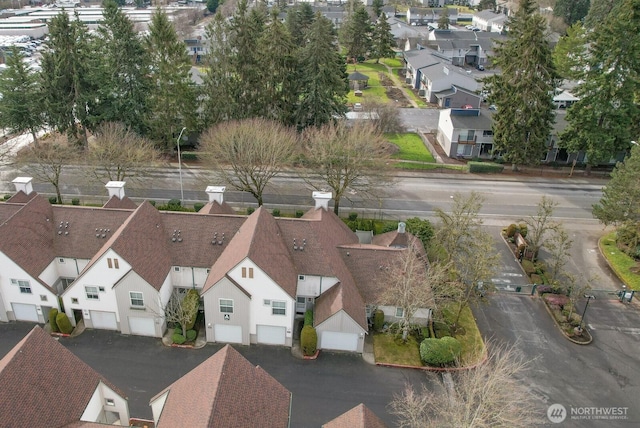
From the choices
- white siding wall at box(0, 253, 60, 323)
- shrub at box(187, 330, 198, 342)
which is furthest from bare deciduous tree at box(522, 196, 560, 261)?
white siding wall at box(0, 253, 60, 323)

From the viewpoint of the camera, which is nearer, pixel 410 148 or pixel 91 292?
pixel 91 292

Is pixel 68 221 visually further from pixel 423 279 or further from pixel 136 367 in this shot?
pixel 423 279

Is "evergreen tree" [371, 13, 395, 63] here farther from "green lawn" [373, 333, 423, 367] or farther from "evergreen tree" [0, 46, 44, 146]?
"green lawn" [373, 333, 423, 367]

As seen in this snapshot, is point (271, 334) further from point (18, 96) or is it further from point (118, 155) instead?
point (18, 96)

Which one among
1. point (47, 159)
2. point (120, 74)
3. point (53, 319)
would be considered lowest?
point (53, 319)

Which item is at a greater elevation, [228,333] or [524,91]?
[524,91]

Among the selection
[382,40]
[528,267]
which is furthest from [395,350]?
[382,40]

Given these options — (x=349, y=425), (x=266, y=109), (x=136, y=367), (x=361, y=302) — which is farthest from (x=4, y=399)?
(x=266, y=109)
